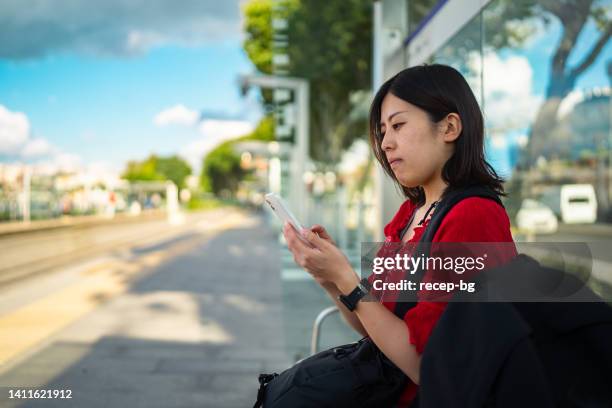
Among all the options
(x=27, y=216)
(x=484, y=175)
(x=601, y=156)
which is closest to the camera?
(x=484, y=175)

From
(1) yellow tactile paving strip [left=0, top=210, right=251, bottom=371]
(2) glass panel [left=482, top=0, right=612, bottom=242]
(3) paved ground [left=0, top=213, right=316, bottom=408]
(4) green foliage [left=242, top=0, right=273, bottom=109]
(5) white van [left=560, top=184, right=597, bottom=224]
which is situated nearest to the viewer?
(3) paved ground [left=0, top=213, right=316, bottom=408]

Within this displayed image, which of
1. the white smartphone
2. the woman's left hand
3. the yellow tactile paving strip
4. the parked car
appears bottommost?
the yellow tactile paving strip

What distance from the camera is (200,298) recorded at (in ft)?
22.1

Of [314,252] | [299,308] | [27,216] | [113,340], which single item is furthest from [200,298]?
[27,216]

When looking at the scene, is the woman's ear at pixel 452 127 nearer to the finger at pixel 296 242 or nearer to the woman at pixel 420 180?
the woman at pixel 420 180

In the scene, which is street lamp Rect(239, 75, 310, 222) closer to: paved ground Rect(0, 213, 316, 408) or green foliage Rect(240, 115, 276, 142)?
paved ground Rect(0, 213, 316, 408)

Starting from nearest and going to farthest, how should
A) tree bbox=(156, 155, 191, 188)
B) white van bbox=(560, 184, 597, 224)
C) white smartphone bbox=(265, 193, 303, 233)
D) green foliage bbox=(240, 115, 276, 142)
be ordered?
white smartphone bbox=(265, 193, 303, 233) < white van bbox=(560, 184, 597, 224) < green foliage bbox=(240, 115, 276, 142) < tree bbox=(156, 155, 191, 188)

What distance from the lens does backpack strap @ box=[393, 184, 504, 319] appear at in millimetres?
1262

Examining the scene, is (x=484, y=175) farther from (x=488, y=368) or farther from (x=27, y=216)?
(x=27, y=216)

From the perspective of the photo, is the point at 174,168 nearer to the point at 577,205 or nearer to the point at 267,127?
the point at 267,127

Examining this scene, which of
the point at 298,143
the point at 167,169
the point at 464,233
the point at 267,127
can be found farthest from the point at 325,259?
the point at 167,169

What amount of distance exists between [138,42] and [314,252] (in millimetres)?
6310

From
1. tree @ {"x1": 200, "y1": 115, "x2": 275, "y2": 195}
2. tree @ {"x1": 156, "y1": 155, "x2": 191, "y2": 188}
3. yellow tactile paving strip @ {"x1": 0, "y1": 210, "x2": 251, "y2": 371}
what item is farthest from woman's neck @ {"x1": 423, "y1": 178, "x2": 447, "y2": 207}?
tree @ {"x1": 156, "y1": 155, "x2": 191, "y2": 188}

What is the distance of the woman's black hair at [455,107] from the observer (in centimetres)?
134
